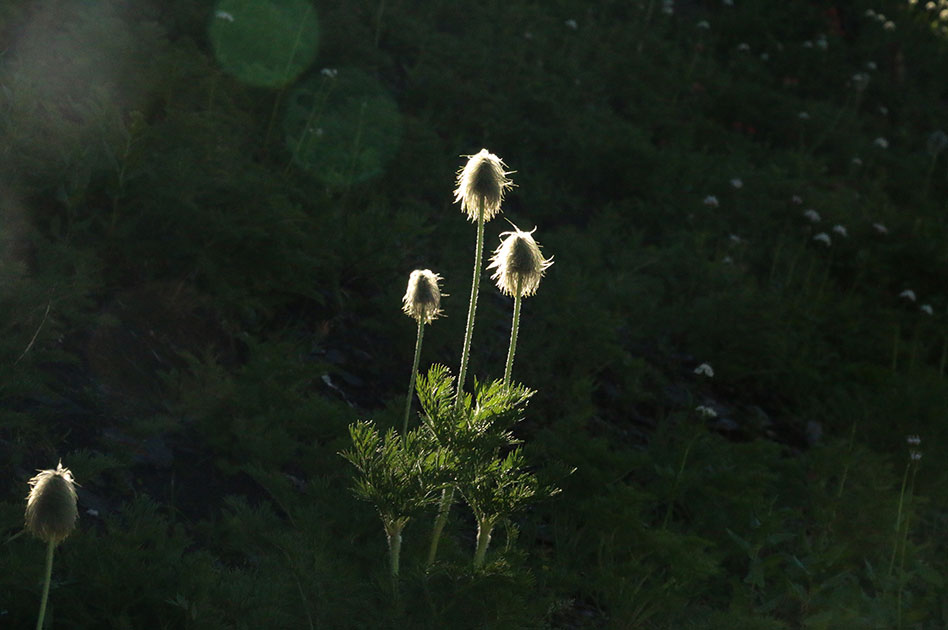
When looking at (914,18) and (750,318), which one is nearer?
(750,318)

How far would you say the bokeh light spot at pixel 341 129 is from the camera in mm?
6055

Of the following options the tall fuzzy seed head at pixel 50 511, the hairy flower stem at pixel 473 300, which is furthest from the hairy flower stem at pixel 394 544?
the tall fuzzy seed head at pixel 50 511

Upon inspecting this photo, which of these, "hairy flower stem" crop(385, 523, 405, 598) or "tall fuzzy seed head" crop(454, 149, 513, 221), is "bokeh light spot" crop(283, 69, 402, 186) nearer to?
"tall fuzzy seed head" crop(454, 149, 513, 221)

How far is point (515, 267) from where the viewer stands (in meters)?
2.99

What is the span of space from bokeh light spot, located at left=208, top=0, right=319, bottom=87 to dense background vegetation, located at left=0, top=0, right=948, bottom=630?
0.03 m

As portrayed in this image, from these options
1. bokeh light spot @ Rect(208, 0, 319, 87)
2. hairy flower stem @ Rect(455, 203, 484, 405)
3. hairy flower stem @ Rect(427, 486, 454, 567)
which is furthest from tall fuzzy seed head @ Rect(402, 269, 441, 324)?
bokeh light spot @ Rect(208, 0, 319, 87)

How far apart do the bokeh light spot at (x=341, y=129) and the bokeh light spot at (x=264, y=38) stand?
0.69 feet

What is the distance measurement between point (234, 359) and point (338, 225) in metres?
1.11

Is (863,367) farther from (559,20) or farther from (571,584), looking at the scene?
(559,20)

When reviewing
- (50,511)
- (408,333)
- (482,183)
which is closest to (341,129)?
(408,333)

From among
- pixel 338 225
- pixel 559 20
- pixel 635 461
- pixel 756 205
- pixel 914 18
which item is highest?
pixel 914 18

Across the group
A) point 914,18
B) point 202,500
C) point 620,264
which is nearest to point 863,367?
point 620,264

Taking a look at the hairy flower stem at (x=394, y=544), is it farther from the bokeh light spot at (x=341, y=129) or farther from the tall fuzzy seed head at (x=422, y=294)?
the bokeh light spot at (x=341, y=129)

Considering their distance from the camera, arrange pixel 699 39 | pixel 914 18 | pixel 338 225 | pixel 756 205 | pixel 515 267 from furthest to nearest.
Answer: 1. pixel 914 18
2. pixel 699 39
3. pixel 756 205
4. pixel 338 225
5. pixel 515 267
